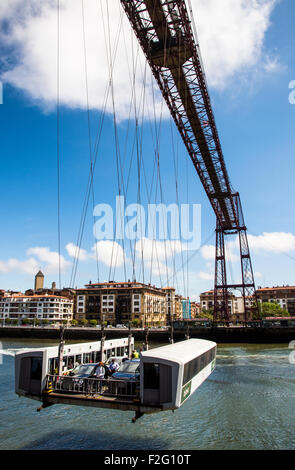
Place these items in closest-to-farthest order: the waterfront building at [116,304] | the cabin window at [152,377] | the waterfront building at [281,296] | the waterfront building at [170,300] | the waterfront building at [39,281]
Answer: the cabin window at [152,377] < the waterfront building at [116,304] < the waterfront building at [170,300] < the waterfront building at [281,296] < the waterfront building at [39,281]

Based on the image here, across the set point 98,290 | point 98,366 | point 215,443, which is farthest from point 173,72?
point 98,290

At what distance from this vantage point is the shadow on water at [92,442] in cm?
945

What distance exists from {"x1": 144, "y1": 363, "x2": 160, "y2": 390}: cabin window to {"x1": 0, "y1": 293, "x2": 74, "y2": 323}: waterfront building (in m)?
84.4

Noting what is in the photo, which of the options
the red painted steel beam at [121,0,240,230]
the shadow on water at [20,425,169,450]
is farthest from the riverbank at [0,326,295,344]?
the shadow on water at [20,425,169,450]

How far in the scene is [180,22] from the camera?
16.9 meters

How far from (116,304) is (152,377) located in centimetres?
7864

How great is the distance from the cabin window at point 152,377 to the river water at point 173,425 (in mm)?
3418

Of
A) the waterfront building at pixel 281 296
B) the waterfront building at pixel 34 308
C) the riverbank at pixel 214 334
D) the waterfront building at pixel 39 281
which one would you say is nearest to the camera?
the riverbank at pixel 214 334

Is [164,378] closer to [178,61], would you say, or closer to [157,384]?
[157,384]

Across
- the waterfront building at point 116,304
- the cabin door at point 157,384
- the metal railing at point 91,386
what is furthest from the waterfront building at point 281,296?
the cabin door at point 157,384

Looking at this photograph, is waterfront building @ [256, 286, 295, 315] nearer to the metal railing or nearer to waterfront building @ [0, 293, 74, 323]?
waterfront building @ [0, 293, 74, 323]

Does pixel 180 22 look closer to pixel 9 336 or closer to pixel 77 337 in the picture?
pixel 77 337

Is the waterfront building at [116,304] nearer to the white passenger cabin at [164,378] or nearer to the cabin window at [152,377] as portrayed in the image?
the white passenger cabin at [164,378]
